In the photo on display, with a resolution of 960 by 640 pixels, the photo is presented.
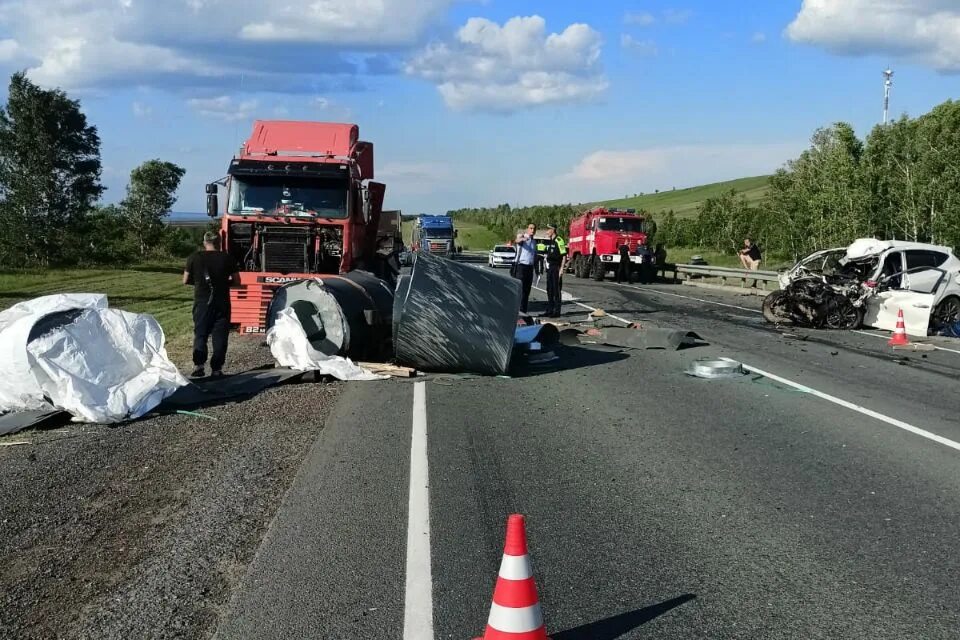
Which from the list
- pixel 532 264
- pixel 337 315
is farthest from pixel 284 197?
pixel 337 315

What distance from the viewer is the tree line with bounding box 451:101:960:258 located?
35.2 metres

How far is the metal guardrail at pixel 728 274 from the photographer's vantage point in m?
29.7

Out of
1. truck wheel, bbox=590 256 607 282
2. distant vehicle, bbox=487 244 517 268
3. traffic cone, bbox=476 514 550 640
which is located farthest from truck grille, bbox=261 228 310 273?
distant vehicle, bbox=487 244 517 268

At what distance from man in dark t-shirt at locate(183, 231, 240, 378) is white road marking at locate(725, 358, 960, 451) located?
6774mm

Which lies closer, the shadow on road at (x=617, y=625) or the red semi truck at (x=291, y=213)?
the shadow on road at (x=617, y=625)

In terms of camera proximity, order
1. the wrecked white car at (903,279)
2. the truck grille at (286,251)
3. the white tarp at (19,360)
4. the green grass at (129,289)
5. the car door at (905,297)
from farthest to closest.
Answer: the green grass at (129,289) → the wrecked white car at (903,279) → the car door at (905,297) → the truck grille at (286,251) → the white tarp at (19,360)

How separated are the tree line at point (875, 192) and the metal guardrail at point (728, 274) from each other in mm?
7506

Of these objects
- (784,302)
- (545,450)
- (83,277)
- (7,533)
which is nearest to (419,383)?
(545,450)

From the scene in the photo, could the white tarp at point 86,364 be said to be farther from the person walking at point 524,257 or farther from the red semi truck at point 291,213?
the person walking at point 524,257

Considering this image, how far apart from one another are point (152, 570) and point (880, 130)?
48363 mm

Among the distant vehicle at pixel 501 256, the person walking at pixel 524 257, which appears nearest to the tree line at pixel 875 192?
the distant vehicle at pixel 501 256

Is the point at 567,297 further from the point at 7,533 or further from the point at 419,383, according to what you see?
the point at 7,533

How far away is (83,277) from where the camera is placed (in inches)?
1320

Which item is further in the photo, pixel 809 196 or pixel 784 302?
pixel 809 196
